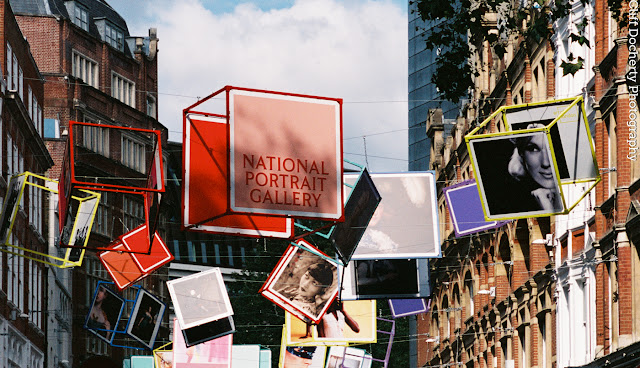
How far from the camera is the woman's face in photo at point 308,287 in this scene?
35781 mm

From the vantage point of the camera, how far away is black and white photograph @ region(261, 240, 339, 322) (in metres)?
35.4

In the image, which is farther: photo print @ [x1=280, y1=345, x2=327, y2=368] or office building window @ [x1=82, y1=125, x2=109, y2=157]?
office building window @ [x1=82, y1=125, x2=109, y2=157]

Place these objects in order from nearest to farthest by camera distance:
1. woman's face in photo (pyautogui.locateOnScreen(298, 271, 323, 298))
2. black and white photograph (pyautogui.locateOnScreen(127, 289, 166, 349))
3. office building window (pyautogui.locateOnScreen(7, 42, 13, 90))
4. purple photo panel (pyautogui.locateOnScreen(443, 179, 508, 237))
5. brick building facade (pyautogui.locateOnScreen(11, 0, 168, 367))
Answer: purple photo panel (pyautogui.locateOnScreen(443, 179, 508, 237)), woman's face in photo (pyautogui.locateOnScreen(298, 271, 323, 298)), black and white photograph (pyautogui.locateOnScreen(127, 289, 166, 349)), office building window (pyautogui.locateOnScreen(7, 42, 13, 90)), brick building facade (pyautogui.locateOnScreen(11, 0, 168, 367))

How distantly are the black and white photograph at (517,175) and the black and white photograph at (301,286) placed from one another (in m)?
12.1

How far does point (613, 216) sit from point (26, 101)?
29.4m

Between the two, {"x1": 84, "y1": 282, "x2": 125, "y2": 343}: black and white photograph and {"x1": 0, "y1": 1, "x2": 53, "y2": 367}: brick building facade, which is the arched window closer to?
{"x1": 84, "y1": 282, "x2": 125, "y2": 343}: black and white photograph

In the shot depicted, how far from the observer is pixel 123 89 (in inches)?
3223

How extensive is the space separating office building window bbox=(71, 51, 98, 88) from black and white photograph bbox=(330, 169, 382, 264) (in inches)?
1968

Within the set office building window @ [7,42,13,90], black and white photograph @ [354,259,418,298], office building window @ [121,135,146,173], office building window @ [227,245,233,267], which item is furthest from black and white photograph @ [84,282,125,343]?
office building window @ [227,245,233,267]

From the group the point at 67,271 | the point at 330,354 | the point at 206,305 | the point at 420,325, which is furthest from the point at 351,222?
the point at 420,325

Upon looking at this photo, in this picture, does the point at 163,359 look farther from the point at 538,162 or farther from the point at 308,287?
the point at 538,162

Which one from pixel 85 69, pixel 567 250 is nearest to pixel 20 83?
pixel 567 250

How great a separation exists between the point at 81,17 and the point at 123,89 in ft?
17.3

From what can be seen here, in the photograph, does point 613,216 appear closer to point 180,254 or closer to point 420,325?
point 420,325
